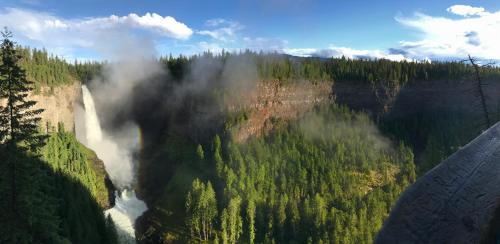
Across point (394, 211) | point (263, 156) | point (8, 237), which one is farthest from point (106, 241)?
point (394, 211)

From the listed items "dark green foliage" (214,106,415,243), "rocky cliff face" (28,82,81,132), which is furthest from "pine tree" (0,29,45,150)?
"rocky cliff face" (28,82,81,132)

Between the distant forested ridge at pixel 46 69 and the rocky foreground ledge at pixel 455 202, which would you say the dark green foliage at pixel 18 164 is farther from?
the distant forested ridge at pixel 46 69

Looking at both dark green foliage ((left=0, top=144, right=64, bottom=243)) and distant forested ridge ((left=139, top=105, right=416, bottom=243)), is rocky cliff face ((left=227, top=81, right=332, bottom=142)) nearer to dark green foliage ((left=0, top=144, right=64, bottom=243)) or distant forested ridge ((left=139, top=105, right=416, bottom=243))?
distant forested ridge ((left=139, top=105, right=416, bottom=243))

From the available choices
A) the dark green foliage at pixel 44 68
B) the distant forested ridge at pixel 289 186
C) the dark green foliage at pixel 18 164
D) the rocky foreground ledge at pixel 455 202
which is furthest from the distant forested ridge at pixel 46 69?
the rocky foreground ledge at pixel 455 202

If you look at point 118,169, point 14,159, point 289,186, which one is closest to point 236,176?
point 289,186

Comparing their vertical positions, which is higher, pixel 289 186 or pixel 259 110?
pixel 259 110

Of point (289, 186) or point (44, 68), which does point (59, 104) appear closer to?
point (44, 68)

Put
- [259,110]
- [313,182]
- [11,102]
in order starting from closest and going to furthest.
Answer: [11,102] < [313,182] < [259,110]

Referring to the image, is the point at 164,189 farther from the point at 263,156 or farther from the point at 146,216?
the point at 263,156
